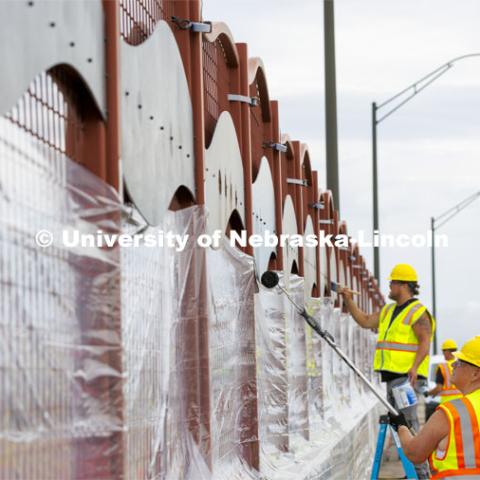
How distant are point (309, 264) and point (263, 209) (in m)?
4.06

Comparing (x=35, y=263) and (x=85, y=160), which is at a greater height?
(x=85, y=160)

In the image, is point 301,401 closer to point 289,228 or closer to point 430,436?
point 289,228

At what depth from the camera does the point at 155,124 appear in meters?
7.05

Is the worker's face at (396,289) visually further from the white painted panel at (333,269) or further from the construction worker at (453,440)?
the white painted panel at (333,269)

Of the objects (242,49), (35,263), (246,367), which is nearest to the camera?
(35,263)

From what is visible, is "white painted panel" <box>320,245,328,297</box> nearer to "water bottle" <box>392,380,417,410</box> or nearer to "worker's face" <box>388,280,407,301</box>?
"worker's face" <box>388,280,407,301</box>

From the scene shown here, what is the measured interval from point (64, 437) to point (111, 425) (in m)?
0.51

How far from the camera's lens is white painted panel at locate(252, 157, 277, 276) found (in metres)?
11.0

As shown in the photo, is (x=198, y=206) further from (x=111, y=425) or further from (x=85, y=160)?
(x=111, y=425)

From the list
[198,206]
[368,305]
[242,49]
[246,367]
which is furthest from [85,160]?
[368,305]

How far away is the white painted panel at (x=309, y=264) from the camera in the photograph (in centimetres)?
1486

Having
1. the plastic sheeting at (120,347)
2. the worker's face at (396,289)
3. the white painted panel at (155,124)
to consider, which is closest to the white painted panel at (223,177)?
the plastic sheeting at (120,347)

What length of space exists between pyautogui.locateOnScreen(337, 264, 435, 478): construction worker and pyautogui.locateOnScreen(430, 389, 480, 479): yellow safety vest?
5.64 m

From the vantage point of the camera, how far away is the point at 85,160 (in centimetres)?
586
